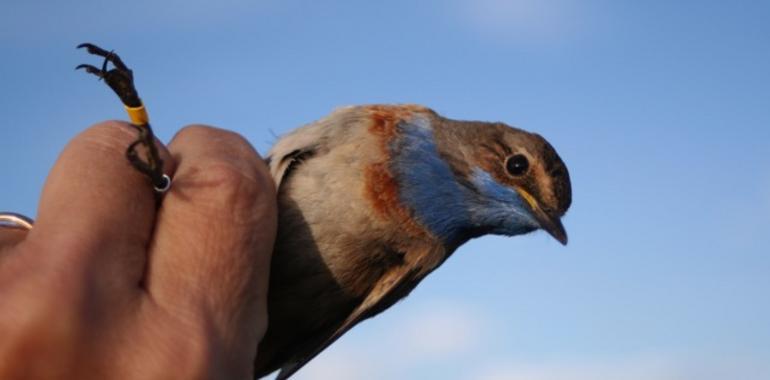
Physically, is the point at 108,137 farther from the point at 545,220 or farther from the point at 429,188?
the point at 545,220

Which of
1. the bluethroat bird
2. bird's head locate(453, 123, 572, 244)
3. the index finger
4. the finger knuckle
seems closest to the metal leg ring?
the finger knuckle

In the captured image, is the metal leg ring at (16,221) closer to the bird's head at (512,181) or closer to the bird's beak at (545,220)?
the bird's head at (512,181)

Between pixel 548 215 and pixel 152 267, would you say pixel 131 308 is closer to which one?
pixel 152 267

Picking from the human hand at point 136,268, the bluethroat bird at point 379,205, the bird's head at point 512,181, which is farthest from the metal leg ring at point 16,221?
the bird's head at point 512,181

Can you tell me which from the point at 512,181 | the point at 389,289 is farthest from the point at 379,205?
the point at 512,181

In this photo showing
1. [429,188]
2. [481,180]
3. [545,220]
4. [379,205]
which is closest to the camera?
[379,205]

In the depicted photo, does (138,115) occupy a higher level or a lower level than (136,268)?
higher

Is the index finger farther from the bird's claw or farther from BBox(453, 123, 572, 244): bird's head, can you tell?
BBox(453, 123, 572, 244): bird's head
